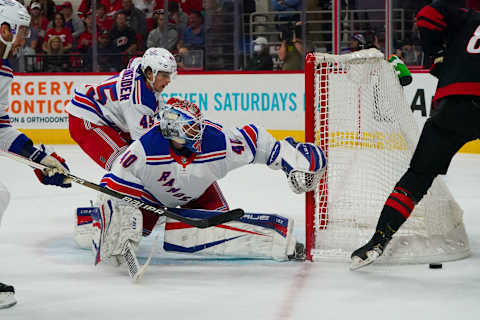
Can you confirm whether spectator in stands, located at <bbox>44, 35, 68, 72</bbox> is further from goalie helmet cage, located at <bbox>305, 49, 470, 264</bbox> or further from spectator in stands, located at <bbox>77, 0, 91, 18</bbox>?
goalie helmet cage, located at <bbox>305, 49, 470, 264</bbox>

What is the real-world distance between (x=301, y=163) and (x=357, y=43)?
196 inches

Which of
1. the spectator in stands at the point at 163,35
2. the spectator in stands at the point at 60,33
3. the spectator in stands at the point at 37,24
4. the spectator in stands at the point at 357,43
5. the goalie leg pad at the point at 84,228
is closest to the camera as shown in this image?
the goalie leg pad at the point at 84,228

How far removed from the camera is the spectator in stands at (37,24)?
9.43m

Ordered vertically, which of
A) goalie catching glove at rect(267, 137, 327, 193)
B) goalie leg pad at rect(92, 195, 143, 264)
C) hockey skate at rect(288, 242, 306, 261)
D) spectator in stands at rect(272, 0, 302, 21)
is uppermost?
spectator in stands at rect(272, 0, 302, 21)

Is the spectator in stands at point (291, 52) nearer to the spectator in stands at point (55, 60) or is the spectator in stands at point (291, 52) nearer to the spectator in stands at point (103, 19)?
the spectator in stands at point (103, 19)

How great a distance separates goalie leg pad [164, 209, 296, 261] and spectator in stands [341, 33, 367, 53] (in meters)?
4.55

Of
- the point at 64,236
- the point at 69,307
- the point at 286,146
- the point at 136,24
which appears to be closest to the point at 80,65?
the point at 136,24

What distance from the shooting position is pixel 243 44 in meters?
8.62

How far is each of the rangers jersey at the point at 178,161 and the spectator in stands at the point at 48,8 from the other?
6.68 m

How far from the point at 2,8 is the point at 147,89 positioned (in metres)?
1.14

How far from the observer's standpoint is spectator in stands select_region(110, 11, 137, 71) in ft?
29.9

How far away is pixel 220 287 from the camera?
2.97 m

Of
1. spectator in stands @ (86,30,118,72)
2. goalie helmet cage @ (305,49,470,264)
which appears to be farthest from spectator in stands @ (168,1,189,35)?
goalie helmet cage @ (305,49,470,264)

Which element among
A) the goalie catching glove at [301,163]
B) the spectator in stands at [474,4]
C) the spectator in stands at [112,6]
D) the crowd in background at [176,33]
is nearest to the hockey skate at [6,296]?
the goalie catching glove at [301,163]
